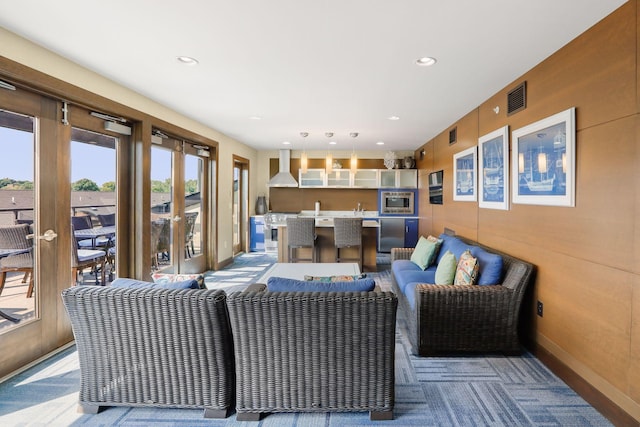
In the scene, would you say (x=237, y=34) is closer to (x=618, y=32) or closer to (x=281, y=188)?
(x=618, y=32)

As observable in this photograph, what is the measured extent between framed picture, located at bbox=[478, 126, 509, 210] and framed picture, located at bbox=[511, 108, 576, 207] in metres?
0.14

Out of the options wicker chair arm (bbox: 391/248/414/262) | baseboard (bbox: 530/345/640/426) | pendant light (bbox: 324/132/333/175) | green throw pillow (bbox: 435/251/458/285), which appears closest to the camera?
baseboard (bbox: 530/345/640/426)

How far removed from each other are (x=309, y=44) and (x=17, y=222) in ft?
8.49

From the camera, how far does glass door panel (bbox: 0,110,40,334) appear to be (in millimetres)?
2340

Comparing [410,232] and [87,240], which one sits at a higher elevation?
[87,240]

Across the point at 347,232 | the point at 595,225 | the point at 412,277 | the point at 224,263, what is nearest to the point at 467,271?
the point at 412,277

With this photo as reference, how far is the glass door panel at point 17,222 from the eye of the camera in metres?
2.34

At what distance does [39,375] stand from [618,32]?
14.8 feet

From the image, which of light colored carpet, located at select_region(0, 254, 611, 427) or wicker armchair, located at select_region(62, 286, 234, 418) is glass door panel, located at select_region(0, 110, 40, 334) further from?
wicker armchair, located at select_region(62, 286, 234, 418)

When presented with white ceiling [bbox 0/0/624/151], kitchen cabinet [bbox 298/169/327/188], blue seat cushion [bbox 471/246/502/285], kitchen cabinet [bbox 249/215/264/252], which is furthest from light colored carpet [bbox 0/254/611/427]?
kitchen cabinet [bbox 298/169/327/188]

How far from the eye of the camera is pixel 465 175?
14.0ft

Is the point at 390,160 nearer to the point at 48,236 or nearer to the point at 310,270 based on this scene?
the point at 310,270

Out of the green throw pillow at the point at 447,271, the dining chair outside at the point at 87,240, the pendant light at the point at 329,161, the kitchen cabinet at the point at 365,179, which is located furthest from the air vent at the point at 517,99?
the kitchen cabinet at the point at 365,179

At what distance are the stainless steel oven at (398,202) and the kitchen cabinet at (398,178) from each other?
5.7 inches
